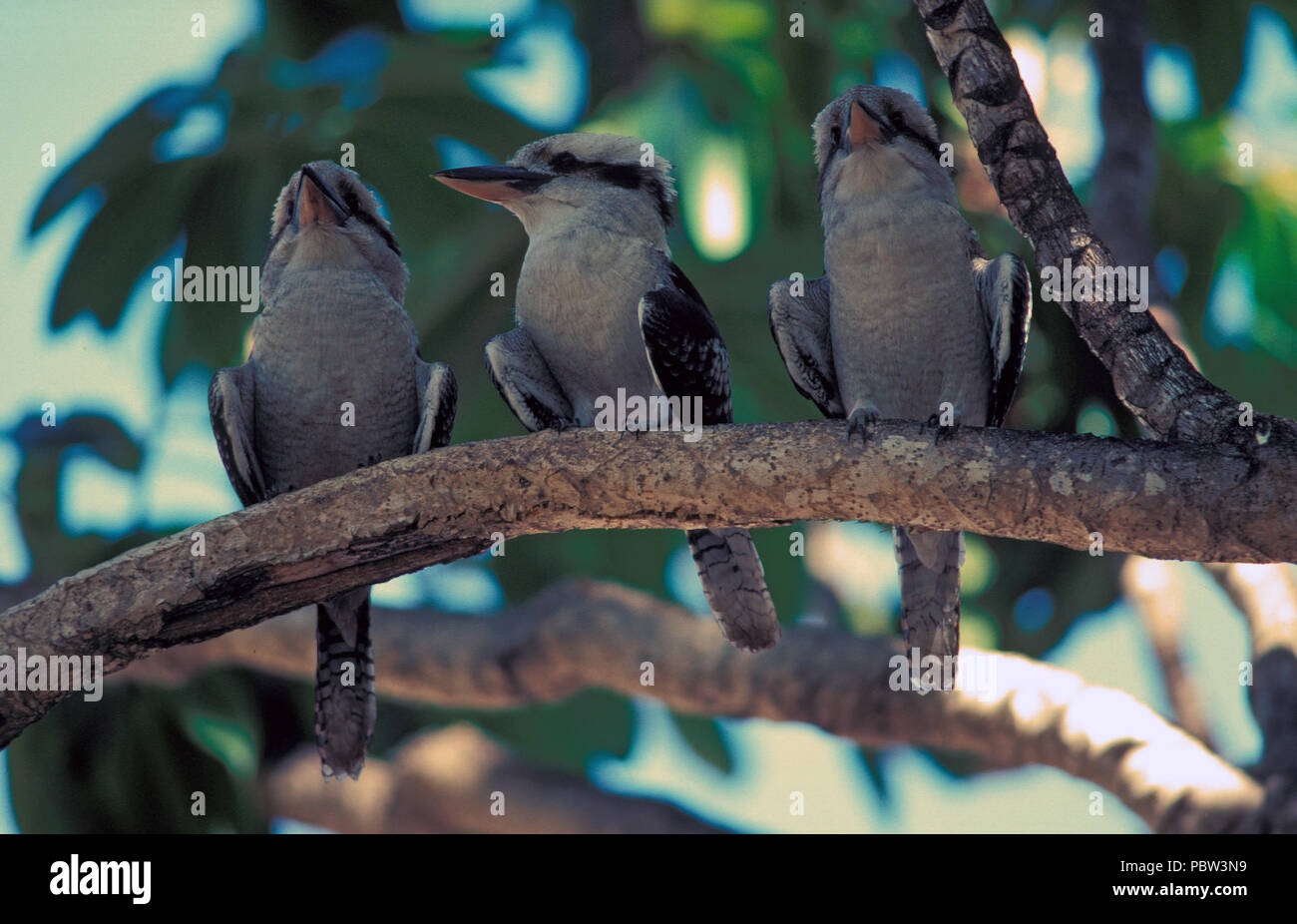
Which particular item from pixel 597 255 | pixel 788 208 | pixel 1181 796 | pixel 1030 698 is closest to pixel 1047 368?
pixel 788 208

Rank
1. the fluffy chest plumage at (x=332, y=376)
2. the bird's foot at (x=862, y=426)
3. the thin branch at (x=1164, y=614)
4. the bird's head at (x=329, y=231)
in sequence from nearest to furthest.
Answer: the bird's foot at (x=862, y=426)
the fluffy chest plumage at (x=332, y=376)
the bird's head at (x=329, y=231)
the thin branch at (x=1164, y=614)

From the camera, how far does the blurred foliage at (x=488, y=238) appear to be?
766 cm

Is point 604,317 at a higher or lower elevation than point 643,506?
higher

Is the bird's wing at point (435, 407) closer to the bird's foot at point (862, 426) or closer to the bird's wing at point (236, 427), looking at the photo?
the bird's wing at point (236, 427)

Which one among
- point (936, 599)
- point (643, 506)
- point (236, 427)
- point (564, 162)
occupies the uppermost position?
point (564, 162)

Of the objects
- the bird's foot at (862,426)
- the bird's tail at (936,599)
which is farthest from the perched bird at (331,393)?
the bird's tail at (936,599)

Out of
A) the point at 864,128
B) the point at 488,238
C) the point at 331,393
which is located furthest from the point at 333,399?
the point at 488,238

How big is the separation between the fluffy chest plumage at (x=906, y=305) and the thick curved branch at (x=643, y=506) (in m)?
0.82

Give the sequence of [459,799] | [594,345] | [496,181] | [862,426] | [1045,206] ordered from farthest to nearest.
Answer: [459,799], [496,181], [594,345], [1045,206], [862,426]

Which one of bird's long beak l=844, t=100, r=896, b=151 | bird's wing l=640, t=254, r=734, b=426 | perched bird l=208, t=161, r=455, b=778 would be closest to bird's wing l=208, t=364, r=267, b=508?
perched bird l=208, t=161, r=455, b=778

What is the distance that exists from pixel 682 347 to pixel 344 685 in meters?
1.75

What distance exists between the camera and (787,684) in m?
6.80

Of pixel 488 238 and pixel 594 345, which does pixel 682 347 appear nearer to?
pixel 594 345
